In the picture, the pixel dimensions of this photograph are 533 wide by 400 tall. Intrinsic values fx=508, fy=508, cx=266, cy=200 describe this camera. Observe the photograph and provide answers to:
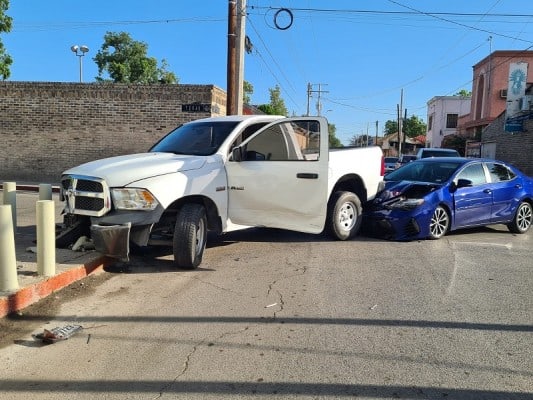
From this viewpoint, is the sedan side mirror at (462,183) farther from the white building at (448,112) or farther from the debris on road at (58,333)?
the white building at (448,112)

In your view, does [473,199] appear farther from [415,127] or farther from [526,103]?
[415,127]

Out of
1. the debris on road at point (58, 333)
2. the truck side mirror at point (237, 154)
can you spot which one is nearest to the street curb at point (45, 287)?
the debris on road at point (58, 333)

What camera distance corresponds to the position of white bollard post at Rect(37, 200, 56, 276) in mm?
5539

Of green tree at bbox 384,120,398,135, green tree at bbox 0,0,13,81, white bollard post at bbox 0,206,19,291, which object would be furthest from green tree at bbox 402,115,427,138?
white bollard post at bbox 0,206,19,291

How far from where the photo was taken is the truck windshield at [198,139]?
290 inches

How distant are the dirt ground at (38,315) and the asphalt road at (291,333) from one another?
0.05m

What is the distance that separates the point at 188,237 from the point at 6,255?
2.07m

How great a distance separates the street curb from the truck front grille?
67 centimetres

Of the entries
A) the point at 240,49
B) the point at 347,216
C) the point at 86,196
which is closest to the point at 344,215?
the point at 347,216

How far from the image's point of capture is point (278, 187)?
725 centimetres

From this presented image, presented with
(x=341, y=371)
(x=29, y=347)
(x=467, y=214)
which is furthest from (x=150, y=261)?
(x=467, y=214)

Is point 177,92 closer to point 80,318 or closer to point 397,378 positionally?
point 80,318

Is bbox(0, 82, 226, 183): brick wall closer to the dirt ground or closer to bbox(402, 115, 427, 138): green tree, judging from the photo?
the dirt ground

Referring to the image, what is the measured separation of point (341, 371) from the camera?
12.3 feet
